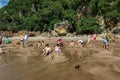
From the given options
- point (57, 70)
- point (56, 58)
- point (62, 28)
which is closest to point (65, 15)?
point (62, 28)

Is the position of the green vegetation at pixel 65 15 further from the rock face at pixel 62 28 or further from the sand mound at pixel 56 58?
the sand mound at pixel 56 58

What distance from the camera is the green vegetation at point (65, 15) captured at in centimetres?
5781

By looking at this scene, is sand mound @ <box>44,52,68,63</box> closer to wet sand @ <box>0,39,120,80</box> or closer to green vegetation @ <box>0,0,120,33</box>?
wet sand @ <box>0,39,120,80</box>

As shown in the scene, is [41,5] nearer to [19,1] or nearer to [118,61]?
[19,1]

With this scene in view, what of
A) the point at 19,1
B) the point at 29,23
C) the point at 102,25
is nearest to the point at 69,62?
the point at 102,25

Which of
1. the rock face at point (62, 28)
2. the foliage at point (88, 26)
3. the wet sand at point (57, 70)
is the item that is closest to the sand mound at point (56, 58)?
the wet sand at point (57, 70)

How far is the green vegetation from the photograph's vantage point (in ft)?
190

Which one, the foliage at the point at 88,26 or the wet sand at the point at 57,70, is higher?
the foliage at the point at 88,26

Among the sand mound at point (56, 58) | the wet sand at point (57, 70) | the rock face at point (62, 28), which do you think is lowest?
the wet sand at point (57, 70)

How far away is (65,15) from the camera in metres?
62.1

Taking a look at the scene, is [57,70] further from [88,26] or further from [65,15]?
[65,15]

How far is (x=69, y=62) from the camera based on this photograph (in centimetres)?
2155

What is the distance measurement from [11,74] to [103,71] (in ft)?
23.3

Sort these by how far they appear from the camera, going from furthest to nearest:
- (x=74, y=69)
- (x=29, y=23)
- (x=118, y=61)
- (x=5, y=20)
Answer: (x=5, y=20), (x=29, y=23), (x=118, y=61), (x=74, y=69)
